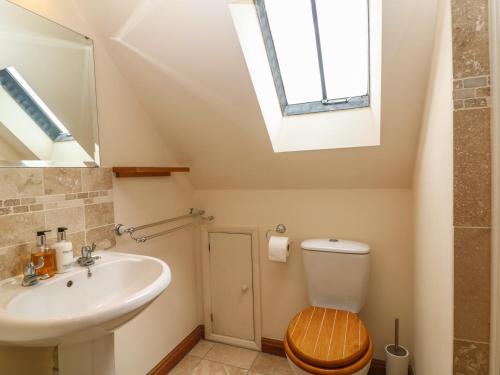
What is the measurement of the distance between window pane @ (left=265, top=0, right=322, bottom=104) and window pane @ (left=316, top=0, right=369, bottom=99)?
0.21 ft

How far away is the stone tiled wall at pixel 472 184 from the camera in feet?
2.34

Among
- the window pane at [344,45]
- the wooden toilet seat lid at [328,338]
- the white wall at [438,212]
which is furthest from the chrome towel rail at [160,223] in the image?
the white wall at [438,212]

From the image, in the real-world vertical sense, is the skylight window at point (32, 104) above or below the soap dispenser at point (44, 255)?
above

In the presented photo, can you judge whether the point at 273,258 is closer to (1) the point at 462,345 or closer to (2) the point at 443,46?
(1) the point at 462,345

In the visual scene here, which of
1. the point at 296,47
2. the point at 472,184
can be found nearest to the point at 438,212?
the point at 472,184

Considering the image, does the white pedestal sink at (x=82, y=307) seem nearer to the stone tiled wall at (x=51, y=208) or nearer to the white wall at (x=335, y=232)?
the stone tiled wall at (x=51, y=208)

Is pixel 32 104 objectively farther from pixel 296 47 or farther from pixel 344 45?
pixel 344 45

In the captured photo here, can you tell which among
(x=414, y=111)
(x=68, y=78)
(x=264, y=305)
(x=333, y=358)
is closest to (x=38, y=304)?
(x=68, y=78)

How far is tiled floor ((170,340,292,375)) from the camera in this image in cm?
183

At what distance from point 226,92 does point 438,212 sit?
1057mm

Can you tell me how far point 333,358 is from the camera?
1182 millimetres

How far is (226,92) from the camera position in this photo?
145cm

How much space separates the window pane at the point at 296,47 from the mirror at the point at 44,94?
0.94 m

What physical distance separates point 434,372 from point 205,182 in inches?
62.8
